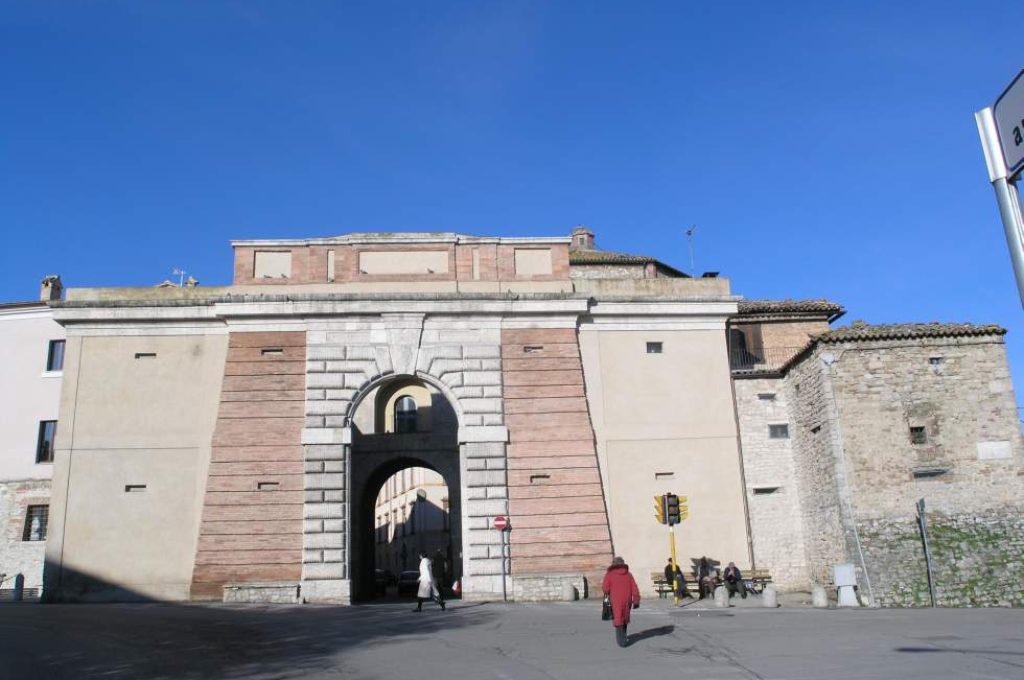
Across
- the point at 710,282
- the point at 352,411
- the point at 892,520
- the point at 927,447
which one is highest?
the point at 710,282

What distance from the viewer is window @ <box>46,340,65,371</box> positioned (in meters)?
30.5

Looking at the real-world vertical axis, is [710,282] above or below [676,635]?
above

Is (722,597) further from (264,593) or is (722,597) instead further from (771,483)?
(264,593)

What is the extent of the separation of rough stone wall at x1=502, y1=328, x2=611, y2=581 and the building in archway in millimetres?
56

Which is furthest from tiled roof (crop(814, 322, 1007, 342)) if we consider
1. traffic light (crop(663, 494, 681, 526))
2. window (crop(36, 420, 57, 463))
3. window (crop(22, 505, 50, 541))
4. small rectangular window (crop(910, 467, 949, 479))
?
window (crop(22, 505, 50, 541))

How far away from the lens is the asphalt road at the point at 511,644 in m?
11.5

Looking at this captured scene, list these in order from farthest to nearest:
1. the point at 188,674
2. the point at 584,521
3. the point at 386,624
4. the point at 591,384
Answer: the point at 591,384, the point at 584,521, the point at 386,624, the point at 188,674

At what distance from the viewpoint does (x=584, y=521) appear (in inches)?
956

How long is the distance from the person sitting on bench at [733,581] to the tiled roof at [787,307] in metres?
11.7

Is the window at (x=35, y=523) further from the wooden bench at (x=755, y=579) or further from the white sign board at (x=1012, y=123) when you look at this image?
the white sign board at (x=1012, y=123)

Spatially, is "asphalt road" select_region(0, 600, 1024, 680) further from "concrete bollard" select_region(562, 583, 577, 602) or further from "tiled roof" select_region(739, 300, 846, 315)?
"tiled roof" select_region(739, 300, 846, 315)

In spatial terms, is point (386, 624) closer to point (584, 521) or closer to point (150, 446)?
point (584, 521)

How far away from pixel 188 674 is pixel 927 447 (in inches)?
782

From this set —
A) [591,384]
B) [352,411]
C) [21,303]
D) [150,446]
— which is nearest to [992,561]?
[591,384]
